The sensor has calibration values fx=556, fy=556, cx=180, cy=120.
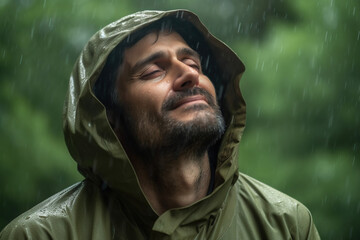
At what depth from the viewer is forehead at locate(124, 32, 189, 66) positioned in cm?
243

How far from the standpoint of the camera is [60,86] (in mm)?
5227

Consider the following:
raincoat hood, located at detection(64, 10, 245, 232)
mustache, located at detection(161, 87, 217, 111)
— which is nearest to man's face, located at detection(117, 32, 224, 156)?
mustache, located at detection(161, 87, 217, 111)

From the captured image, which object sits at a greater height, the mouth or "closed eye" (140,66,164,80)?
"closed eye" (140,66,164,80)

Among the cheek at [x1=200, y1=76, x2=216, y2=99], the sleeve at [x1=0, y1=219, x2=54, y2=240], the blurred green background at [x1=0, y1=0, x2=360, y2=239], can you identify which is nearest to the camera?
the sleeve at [x1=0, y1=219, x2=54, y2=240]

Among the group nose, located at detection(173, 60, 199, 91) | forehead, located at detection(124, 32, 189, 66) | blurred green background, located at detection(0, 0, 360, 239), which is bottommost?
blurred green background, located at detection(0, 0, 360, 239)

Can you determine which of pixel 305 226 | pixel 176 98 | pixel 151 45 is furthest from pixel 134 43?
pixel 305 226

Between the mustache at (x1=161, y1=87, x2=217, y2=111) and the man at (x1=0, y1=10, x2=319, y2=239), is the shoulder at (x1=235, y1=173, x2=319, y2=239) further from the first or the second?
the mustache at (x1=161, y1=87, x2=217, y2=111)

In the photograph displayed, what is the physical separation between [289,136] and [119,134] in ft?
11.1

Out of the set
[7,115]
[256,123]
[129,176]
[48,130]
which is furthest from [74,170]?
[129,176]

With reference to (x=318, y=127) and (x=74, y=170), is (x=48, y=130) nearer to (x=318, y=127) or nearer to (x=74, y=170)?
(x=74, y=170)

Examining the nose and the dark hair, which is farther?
the dark hair

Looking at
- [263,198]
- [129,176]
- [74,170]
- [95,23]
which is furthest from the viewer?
[95,23]

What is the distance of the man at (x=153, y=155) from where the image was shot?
6.99ft

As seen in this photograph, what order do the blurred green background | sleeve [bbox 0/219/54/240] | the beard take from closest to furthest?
sleeve [bbox 0/219/54/240] < the beard < the blurred green background
